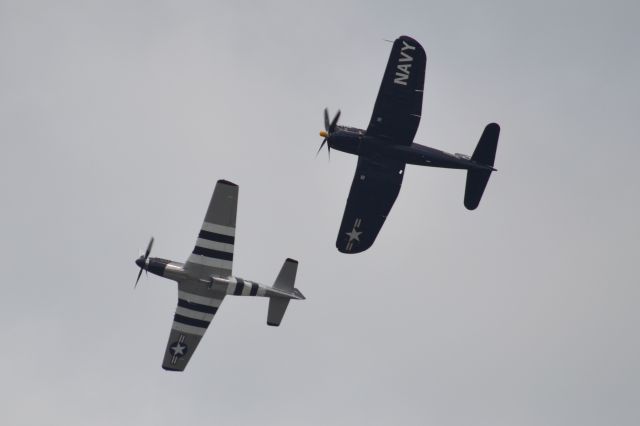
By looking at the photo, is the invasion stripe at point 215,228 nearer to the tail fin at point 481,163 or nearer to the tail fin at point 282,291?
the tail fin at point 282,291

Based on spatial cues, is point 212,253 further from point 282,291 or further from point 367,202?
point 367,202

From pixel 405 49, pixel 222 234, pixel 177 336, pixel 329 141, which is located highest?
pixel 405 49

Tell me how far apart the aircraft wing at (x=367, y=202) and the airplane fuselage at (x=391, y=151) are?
24.2 inches

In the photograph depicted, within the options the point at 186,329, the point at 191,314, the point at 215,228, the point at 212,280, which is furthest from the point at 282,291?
the point at 186,329

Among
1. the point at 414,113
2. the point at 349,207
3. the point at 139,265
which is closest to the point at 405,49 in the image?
the point at 414,113

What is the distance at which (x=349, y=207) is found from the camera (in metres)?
58.2

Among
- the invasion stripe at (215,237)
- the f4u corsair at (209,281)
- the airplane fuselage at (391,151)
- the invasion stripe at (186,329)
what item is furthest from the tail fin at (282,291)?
the airplane fuselage at (391,151)

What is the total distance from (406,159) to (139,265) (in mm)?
13798

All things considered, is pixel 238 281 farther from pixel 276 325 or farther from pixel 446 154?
pixel 446 154

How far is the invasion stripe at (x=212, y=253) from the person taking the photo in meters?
55.3

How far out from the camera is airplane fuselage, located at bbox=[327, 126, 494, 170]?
5566 cm

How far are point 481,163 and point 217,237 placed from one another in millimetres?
13321

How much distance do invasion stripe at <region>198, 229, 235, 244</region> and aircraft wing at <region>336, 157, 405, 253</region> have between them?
21.0ft

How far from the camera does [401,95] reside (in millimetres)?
55094
